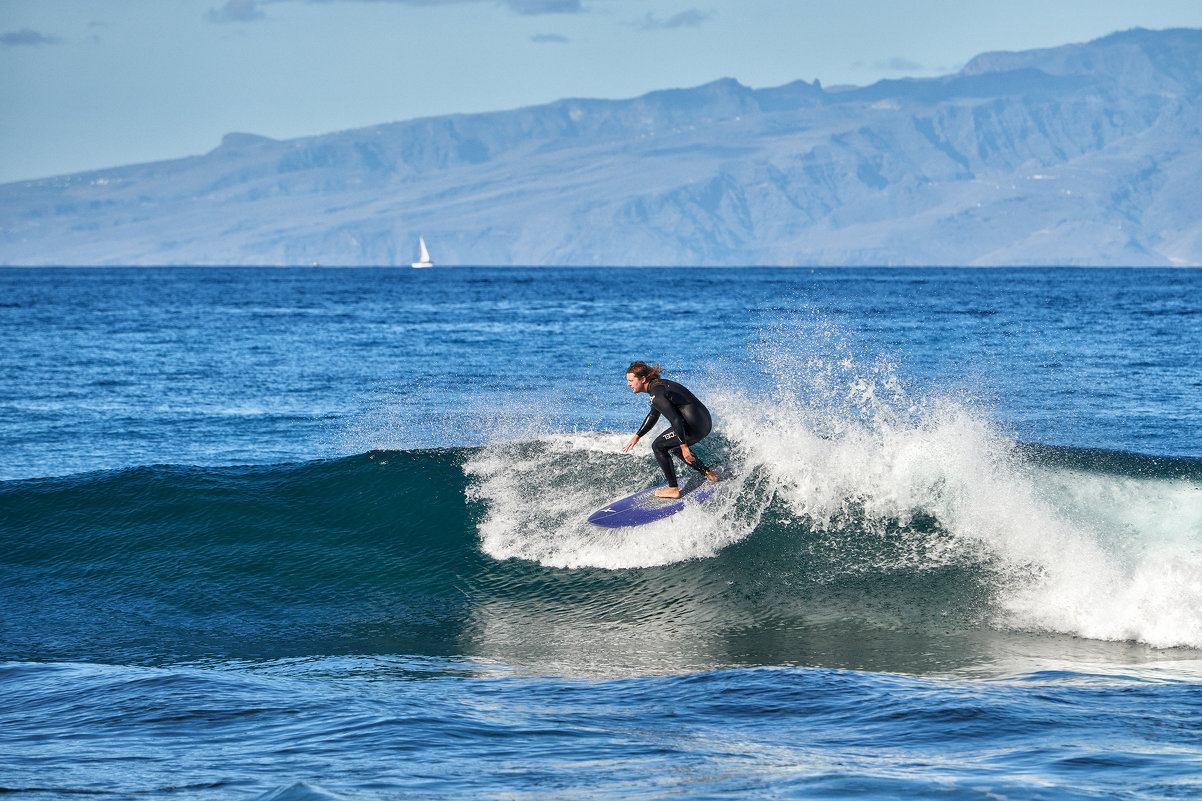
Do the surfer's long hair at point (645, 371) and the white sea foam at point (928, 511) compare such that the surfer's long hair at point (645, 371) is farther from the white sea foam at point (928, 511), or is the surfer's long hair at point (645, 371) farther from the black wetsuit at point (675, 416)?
the white sea foam at point (928, 511)

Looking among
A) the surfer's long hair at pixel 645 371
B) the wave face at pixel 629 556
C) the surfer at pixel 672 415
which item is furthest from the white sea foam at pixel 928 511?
the surfer's long hair at pixel 645 371

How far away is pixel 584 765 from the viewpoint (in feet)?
20.6

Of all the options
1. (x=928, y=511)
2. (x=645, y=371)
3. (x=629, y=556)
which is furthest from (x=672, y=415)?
(x=928, y=511)

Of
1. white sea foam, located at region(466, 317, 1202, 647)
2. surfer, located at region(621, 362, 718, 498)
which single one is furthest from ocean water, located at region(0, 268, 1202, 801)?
surfer, located at region(621, 362, 718, 498)

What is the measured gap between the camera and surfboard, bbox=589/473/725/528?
11320 millimetres

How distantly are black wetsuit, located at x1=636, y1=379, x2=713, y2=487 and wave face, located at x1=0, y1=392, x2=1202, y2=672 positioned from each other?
0.86 meters

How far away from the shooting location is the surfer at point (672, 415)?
10.6 metres

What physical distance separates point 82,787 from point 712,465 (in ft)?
23.1

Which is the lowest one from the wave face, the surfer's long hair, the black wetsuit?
the wave face

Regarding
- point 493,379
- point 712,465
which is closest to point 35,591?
point 712,465

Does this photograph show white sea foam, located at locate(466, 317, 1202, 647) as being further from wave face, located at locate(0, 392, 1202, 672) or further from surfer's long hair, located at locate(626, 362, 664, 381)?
surfer's long hair, located at locate(626, 362, 664, 381)

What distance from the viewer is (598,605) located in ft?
34.4

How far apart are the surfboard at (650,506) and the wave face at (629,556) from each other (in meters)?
0.13

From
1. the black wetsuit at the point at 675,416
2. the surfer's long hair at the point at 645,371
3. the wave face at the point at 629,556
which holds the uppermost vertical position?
the surfer's long hair at the point at 645,371
